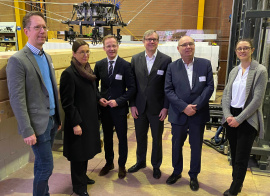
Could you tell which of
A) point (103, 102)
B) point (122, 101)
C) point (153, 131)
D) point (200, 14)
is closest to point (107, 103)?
point (103, 102)

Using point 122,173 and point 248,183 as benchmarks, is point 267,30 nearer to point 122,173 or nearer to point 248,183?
point 248,183

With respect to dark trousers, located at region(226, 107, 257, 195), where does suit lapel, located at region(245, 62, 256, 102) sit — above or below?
above

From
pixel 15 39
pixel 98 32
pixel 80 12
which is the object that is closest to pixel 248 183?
pixel 98 32

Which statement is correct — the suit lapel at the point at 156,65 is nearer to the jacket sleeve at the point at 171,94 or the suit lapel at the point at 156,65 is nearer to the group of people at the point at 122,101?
the group of people at the point at 122,101

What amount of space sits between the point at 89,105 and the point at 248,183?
207cm

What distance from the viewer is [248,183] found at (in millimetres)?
2719

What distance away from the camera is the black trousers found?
2311mm

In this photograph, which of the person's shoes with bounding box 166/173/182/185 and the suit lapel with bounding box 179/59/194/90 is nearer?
the suit lapel with bounding box 179/59/194/90

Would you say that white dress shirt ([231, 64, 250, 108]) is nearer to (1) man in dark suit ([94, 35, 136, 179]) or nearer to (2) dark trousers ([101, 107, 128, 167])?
(1) man in dark suit ([94, 35, 136, 179])

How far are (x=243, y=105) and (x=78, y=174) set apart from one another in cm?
174

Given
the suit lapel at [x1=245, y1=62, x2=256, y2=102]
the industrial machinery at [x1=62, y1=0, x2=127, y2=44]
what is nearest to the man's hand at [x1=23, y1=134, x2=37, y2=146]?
the suit lapel at [x1=245, y1=62, x2=256, y2=102]

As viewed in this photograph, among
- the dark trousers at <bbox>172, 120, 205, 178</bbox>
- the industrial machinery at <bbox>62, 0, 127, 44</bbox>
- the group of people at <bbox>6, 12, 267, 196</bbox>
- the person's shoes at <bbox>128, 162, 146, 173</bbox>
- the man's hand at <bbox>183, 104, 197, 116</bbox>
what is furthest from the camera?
the industrial machinery at <bbox>62, 0, 127, 44</bbox>

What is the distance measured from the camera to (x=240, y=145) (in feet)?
7.18

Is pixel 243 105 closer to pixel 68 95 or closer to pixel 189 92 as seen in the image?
pixel 189 92
